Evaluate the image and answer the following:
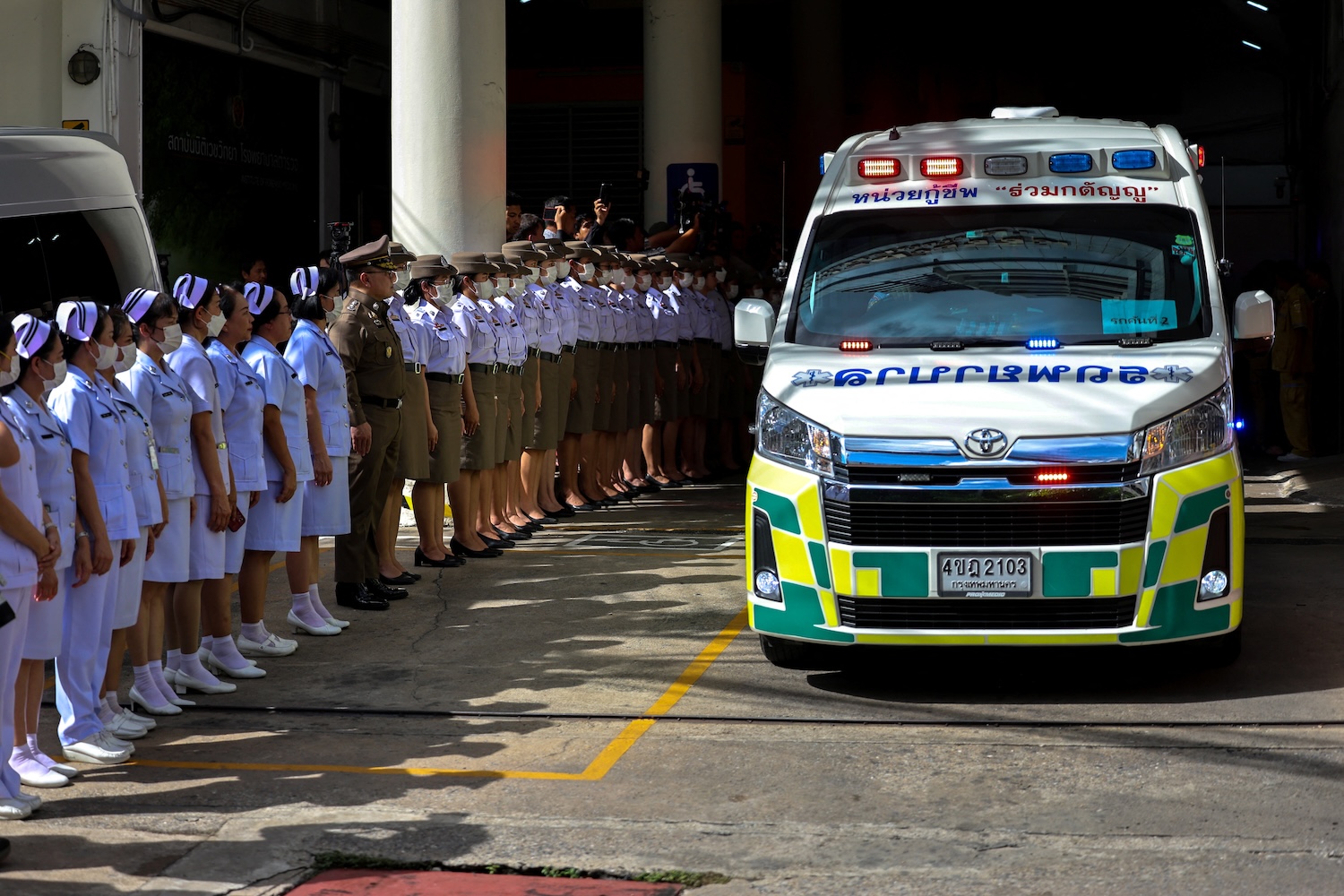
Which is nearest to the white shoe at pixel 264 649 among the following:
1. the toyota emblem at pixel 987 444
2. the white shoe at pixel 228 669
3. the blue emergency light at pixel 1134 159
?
the white shoe at pixel 228 669

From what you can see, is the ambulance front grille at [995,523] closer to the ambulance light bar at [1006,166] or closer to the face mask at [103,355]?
the ambulance light bar at [1006,166]

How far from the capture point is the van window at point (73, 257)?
396 inches

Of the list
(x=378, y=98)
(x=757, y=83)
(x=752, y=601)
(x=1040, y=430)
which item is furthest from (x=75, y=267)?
(x=757, y=83)

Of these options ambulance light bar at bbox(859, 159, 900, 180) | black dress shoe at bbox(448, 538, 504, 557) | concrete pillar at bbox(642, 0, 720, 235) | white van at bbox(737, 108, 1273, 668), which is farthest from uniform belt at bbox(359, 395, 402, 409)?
concrete pillar at bbox(642, 0, 720, 235)

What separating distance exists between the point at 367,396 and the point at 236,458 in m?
1.75

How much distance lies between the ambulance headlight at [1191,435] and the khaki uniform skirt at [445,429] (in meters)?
5.20

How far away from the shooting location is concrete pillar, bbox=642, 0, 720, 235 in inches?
856

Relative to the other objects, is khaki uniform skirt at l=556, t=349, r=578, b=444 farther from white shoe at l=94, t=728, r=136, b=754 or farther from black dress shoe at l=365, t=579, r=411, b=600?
white shoe at l=94, t=728, r=136, b=754

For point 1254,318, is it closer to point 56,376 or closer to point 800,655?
point 800,655

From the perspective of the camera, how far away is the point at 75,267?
10656mm

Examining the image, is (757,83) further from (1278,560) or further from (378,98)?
(1278,560)

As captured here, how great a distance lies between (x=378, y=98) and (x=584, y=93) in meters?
3.30

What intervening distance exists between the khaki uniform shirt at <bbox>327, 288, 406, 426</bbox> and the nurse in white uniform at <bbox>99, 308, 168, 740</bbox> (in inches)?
96.6

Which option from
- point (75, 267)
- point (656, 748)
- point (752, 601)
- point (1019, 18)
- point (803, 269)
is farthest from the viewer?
point (1019, 18)
